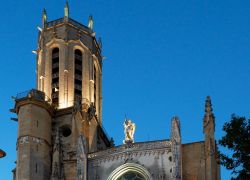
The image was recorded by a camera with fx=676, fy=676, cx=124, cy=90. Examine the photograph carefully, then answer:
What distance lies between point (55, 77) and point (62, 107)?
364 cm

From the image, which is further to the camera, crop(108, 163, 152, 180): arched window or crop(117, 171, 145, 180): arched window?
crop(117, 171, 145, 180): arched window

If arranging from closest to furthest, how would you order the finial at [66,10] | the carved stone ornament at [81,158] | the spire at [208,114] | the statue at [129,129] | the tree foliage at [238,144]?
1. the tree foliage at [238,144]
2. the spire at [208,114]
3. the carved stone ornament at [81,158]
4. the statue at [129,129]
5. the finial at [66,10]

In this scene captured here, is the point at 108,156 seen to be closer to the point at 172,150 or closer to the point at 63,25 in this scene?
the point at 172,150

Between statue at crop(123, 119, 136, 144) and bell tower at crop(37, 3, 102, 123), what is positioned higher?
bell tower at crop(37, 3, 102, 123)

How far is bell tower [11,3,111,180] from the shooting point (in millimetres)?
53156

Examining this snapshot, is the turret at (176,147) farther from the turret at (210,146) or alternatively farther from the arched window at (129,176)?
the arched window at (129,176)

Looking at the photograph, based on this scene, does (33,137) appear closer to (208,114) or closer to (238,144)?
(208,114)

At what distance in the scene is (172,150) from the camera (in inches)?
1916

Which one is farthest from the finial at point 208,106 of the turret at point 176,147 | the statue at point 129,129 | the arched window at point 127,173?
the arched window at point 127,173

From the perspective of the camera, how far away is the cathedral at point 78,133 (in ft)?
161

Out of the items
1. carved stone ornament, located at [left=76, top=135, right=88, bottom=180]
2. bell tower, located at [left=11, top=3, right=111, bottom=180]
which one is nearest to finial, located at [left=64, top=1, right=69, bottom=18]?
bell tower, located at [left=11, top=3, right=111, bottom=180]

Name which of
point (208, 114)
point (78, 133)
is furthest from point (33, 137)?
point (208, 114)

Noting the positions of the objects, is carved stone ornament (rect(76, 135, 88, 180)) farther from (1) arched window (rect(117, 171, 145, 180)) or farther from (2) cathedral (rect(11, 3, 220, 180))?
(1) arched window (rect(117, 171, 145, 180))

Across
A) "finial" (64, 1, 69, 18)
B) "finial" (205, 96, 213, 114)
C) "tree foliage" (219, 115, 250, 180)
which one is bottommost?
"tree foliage" (219, 115, 250, 180)
